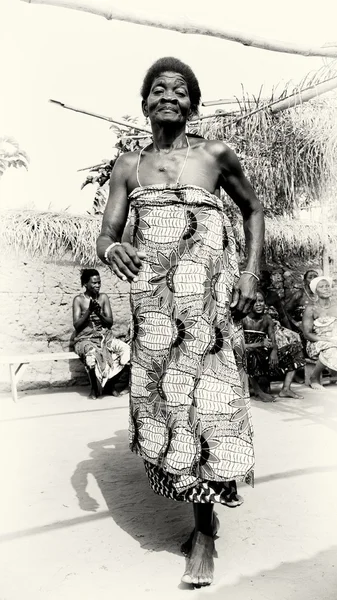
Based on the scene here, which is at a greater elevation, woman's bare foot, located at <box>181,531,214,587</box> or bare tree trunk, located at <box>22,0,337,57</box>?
bare tree trunk, located at <box>22,0,337,57</box>

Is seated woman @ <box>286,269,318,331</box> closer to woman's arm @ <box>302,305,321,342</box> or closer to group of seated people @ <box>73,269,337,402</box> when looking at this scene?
group of seated people @ <box>73,269,337,402</box>

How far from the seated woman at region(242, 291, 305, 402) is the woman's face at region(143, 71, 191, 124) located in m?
4.22

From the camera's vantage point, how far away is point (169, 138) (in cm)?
250

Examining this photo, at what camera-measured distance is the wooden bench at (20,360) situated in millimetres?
6684

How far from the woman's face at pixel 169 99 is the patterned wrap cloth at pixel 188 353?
1.01ft

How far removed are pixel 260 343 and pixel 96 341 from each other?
6.89 feet

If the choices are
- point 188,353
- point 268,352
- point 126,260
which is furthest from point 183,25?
point 268,352

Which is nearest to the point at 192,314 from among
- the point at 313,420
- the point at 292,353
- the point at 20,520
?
the point at 20,520

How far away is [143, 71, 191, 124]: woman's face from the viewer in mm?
2404

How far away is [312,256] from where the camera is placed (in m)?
9.62

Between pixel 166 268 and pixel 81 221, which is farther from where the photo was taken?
pixel 81 221

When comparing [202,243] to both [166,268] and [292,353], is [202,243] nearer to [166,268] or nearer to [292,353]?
[166,268]

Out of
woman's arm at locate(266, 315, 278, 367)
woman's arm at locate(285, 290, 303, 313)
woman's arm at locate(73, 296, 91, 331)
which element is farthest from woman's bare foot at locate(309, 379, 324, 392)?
woman's arm at locate(73, 296, 91, 331)

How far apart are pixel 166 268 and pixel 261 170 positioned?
4.82 meters
